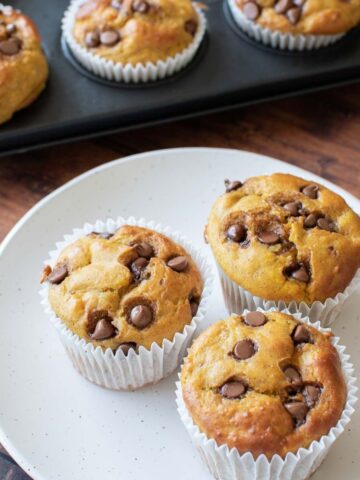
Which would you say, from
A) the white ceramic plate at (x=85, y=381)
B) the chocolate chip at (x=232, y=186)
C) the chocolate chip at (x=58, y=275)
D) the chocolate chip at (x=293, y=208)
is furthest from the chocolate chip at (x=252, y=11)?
the chocolate chip at (x=58, y=275)

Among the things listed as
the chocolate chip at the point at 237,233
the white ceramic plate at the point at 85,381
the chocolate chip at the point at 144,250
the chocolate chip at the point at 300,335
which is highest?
the chocolate chip at the point at 237,233

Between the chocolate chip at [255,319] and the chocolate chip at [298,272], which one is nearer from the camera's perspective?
the chocolate chip at [255,319]

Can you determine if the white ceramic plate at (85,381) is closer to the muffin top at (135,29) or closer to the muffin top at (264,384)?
the muffin top at (264,384)

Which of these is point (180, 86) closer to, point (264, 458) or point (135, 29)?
point (135, 29)

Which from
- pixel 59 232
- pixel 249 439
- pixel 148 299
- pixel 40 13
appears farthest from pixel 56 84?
pixel 249 439

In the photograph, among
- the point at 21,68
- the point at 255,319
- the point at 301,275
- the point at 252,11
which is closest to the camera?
the point at 255,319

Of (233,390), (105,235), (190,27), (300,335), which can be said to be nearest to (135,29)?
(190,27)

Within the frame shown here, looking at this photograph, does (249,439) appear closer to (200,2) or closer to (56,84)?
(56,84)
